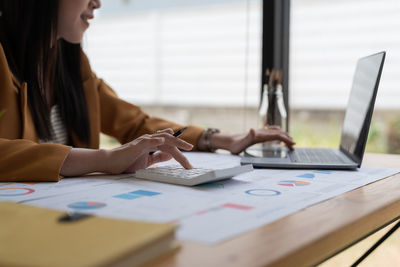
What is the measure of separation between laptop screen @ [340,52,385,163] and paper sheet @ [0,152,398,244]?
5.3 inches

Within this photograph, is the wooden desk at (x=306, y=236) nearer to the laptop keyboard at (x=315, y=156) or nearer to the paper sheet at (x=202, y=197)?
the paper sheet at (x=202, y=197)

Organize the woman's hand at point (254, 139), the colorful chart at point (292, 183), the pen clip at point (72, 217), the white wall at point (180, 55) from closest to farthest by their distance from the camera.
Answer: the pen clip at point (72, 217), the colorful chart at point (292, 183), the woman's hand at point (254, 139), the white wall at point (180, 55)

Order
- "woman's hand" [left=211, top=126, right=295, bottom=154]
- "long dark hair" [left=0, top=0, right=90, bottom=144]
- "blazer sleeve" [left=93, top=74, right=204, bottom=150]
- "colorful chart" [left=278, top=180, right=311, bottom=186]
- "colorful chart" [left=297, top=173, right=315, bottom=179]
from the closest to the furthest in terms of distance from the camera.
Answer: "colorful chart" [left=278, top=180, right=311, bottom=186] → "colorful chart" [left=297, top=173, right=315, bottom=179] → "long dark hair" [left=0, top=0, right=90, bottom=144] → "woman's hand" [left=211, top=126, right=295, bottom=154] → "blazer sleeve" [left=93, top=74, right=204, bottom=150]

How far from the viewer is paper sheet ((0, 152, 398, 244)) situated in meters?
0.60

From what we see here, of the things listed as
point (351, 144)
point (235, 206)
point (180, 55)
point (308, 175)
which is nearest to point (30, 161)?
point (235, 206)

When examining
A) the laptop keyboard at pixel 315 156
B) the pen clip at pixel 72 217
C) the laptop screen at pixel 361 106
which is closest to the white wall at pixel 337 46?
the laptop screen at pixel 361 106

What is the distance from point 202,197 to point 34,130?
0.67 m

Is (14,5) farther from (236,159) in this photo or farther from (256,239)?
(256,239)

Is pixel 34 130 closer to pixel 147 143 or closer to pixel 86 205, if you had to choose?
pixel 147 143

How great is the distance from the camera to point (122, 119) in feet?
5.20

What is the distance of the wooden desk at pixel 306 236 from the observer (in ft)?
1.51

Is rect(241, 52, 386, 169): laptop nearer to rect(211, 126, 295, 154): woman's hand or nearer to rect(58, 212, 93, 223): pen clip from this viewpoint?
rect(211, 126, 295, 154): woman's hand

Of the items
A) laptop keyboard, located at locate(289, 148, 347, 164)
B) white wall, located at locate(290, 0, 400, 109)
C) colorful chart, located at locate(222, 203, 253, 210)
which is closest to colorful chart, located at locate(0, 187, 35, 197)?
colorful chart, located at locate(222, 203, 253, 210)

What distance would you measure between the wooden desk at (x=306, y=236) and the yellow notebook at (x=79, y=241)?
0.03 m
